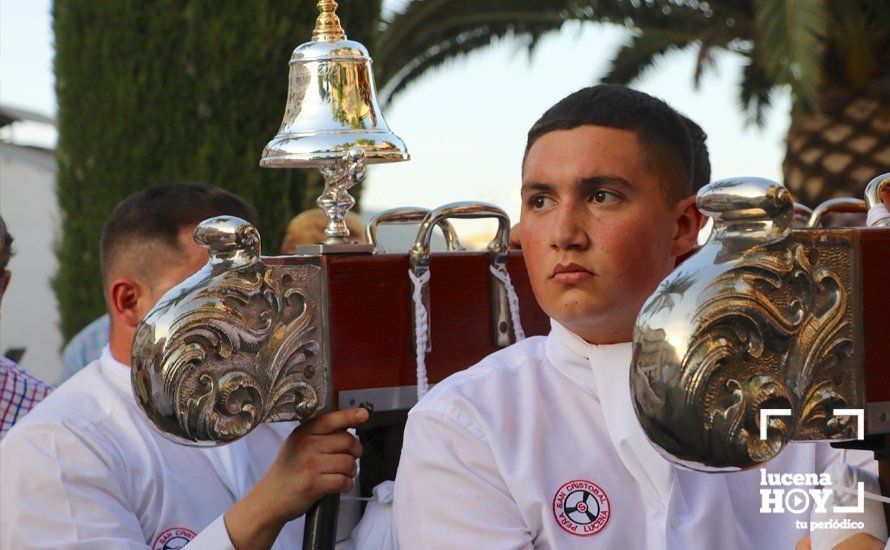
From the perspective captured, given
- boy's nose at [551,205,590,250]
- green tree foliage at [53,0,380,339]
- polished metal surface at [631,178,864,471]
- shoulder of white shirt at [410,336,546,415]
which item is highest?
green tree foliage at [53,0,380,339]

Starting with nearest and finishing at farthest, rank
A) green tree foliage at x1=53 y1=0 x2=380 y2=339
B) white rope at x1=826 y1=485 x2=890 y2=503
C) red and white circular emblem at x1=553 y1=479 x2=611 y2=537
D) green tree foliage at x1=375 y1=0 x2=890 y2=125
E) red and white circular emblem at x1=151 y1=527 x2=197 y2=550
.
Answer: white rope at x1=826 y1=485 x2=890 y2=503 → red and white circular emblem at x1=553 y1=479 x2=611 y2=537 → red and white circular emblem at x1=151 y1=527 x2=197 y2=550 → green tree foliage at x1=53 y1=0 x2=380 y2=339 → green tree foliage at x1=375 y1=0 x2=890 y2=125

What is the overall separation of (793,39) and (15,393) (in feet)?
12.2

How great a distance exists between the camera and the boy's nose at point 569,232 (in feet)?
7.34

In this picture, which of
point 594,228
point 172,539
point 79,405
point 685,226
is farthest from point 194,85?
point 594,228

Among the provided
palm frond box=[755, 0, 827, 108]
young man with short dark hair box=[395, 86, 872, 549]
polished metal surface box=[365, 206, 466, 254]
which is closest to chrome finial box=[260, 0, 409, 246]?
polished metal surface box=[365, 206, 466, 254]

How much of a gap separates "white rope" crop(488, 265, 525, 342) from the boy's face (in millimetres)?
412

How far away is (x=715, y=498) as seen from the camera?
2.37 meters

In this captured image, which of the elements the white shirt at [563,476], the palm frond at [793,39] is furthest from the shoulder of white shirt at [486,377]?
the palm frond at [793,39]

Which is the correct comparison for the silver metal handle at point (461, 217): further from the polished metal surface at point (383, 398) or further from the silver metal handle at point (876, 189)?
the silver metal handle at point (876, 189)

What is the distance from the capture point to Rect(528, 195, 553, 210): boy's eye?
2326mm

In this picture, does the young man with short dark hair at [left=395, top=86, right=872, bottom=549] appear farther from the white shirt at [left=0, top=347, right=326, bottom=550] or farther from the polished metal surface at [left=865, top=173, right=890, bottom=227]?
the white shirt at [left=0, top=347, right=326, bottom=550]

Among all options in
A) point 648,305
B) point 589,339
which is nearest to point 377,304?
point 589,339

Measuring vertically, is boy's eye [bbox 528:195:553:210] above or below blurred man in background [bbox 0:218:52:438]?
above

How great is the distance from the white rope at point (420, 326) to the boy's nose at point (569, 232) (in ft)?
1.44
